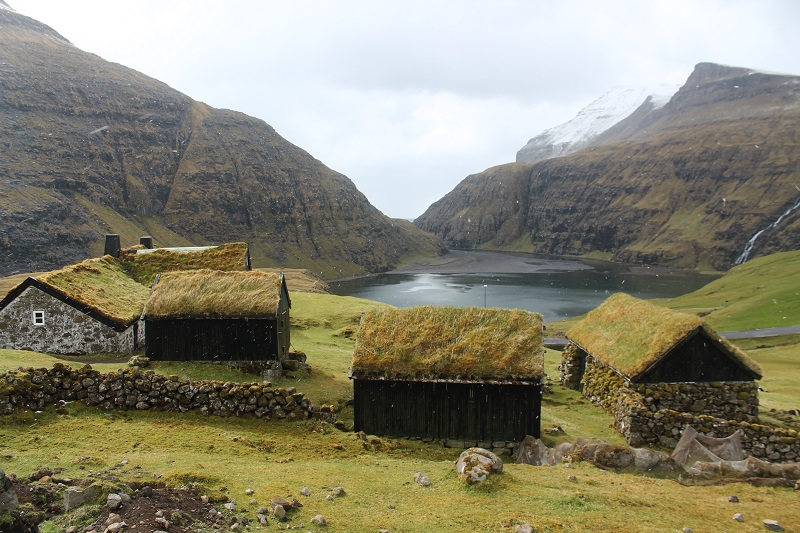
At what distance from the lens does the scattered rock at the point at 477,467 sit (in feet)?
46.4

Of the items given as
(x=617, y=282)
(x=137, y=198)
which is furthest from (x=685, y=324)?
(x=137, y=198)

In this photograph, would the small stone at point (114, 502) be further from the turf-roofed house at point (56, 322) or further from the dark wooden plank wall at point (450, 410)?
the turf-roofed house at point (56, 322)

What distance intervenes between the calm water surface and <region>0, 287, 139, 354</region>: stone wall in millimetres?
88593

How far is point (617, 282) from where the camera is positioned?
177 meters

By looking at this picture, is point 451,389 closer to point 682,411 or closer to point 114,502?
point 682,411

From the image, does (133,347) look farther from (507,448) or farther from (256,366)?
(507,448)

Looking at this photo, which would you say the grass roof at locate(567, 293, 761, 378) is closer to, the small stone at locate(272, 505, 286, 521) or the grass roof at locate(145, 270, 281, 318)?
the grass roof at locate(145, 270, 281, 318)

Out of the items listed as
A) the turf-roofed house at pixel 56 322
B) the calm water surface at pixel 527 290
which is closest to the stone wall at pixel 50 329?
the turf-roofed house at pixel 56 322

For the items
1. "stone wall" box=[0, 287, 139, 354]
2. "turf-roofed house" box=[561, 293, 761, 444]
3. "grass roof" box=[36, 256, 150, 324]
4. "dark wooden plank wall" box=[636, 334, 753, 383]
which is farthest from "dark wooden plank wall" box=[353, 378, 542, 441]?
"stone wall" box=[0, 287, 139, 354]

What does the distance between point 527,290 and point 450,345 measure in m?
138

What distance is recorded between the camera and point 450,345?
2306 cm

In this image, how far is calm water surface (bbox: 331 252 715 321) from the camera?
126875mm

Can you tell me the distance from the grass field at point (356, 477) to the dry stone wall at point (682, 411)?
160 cm

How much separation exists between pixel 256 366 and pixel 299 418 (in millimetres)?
9630
